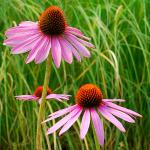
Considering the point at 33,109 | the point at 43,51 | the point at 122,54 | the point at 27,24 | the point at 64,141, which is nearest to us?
the point at 43,51

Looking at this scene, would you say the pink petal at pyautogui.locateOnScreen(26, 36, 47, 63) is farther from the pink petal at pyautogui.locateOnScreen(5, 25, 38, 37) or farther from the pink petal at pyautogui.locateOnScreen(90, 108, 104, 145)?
the pink petal at pyautogui.locateOnScreen(90, 108, 104, 145)

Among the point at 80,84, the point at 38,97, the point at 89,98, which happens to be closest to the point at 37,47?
the point at 89,98

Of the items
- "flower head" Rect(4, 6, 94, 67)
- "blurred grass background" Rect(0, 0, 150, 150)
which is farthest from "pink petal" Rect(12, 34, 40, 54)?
"blurred grass background" Rect(0, 0, 150, 150)

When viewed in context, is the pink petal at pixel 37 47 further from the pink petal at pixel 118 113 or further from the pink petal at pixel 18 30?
the pink petal at pixel 118 113

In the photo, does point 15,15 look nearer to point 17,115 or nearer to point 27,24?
point 17,115

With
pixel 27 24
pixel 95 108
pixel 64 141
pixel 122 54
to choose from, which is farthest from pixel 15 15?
pixel 95 108

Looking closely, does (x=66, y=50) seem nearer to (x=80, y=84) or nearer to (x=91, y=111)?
(x=91, y=111)

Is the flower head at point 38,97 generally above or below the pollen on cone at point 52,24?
below

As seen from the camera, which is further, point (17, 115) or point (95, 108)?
point (17, 115)

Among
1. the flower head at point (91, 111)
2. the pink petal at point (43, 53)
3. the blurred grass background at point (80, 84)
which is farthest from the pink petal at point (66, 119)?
the blurred grass background at point (80, 84)
